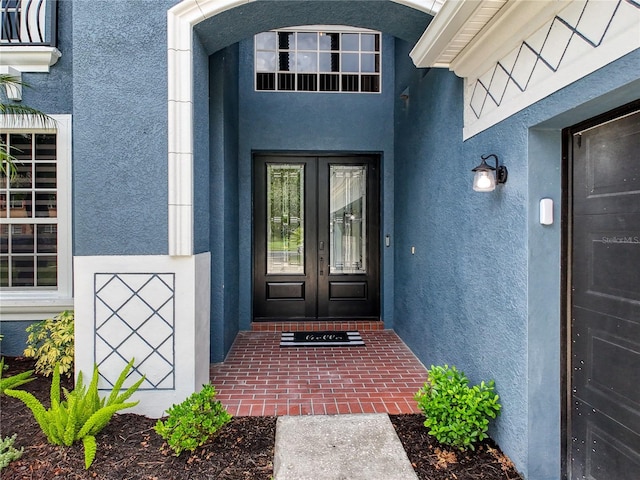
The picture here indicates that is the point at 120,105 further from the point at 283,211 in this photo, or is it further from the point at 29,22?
the point at 283,211

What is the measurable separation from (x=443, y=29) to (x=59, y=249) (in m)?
4.33

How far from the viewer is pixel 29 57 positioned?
3.95 m

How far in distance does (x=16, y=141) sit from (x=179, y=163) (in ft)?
8.60

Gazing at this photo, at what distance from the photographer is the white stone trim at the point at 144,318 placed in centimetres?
301

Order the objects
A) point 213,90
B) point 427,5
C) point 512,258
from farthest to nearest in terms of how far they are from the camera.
A: 1. point 213,90
2. point 427,5
3. point 512,258

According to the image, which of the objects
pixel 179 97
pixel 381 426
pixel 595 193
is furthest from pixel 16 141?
pixel 595 193

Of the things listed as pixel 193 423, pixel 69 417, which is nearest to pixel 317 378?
pixel 193 423

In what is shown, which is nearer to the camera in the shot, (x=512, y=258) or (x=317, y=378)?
(x=512, y=258)

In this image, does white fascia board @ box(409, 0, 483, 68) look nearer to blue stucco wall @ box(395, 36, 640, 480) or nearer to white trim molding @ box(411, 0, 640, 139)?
white trim molding @ box(411, 0, 640, 139)

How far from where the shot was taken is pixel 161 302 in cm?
302

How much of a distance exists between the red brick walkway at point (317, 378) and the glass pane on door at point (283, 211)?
1.40 metres

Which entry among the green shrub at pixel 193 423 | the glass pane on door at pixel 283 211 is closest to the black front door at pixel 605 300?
the green shrub at pixel 193 423

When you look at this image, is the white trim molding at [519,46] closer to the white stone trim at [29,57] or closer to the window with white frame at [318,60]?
the window with white frame at [318,60]

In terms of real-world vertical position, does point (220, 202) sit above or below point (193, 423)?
above
